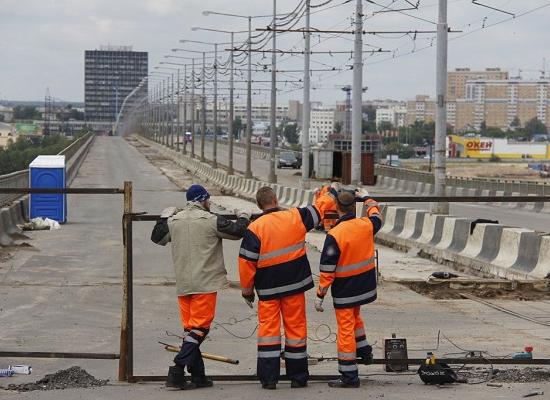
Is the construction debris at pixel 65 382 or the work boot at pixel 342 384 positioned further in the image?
the construction debris at pixel 65 382

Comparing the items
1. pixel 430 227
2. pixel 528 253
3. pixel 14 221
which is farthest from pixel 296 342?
pixel 14 221

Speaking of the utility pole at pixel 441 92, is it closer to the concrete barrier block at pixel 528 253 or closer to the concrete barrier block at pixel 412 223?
the concrete barrier block at pixel 412 223

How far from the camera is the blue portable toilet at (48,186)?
2973 cm

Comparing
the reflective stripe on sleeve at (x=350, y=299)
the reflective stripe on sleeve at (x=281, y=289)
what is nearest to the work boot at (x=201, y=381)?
the reflective stripe on sleeve at (x=281, y=289)

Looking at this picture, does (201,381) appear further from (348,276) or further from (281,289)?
(348,276)

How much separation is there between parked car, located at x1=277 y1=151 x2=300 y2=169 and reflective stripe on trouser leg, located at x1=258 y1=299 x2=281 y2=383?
85853 millimetres

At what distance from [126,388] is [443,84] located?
18.1m

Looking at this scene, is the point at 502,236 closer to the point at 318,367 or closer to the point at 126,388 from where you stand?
the point at 318,367

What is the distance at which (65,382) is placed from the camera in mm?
9312

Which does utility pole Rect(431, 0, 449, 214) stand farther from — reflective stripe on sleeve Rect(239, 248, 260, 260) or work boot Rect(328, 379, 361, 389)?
reflective stripe on sleeve Rect(239, 248, 260, 260)

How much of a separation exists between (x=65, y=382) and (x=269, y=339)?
5.99ft

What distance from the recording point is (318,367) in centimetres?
1045

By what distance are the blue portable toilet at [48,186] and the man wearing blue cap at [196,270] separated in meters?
21.2

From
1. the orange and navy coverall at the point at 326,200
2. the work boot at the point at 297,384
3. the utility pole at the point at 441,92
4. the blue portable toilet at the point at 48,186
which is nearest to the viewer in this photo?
the work boot at the point at 297,384
